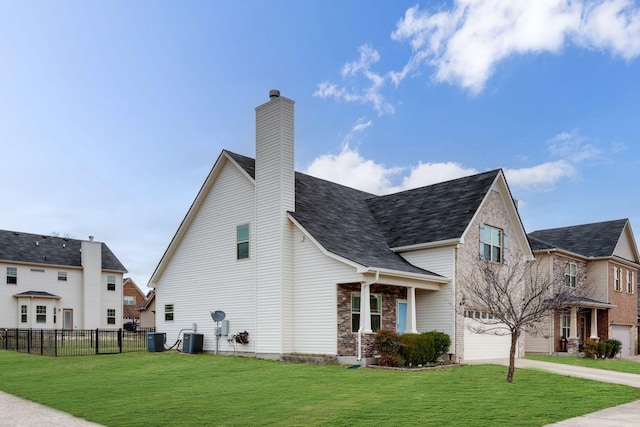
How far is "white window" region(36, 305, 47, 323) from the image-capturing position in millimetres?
43250

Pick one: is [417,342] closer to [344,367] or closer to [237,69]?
[344,367]

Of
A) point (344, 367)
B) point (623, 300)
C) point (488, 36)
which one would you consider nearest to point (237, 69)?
point (488, 36)

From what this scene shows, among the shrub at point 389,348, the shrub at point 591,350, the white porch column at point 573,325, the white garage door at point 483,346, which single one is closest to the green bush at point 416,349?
the shrub at point 389,348

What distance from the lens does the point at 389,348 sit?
57.7 feet

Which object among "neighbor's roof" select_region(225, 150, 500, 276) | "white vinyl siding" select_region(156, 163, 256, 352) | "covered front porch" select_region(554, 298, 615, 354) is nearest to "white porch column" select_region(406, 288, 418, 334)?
"neighbor's roof" select_region(225, 150, 500, 276)

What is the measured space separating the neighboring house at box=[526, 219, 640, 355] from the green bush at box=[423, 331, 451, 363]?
10219mm

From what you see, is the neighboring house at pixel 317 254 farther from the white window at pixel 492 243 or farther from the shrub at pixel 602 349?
the shrub at pixel 602 349

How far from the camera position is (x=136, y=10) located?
1855 centimetres

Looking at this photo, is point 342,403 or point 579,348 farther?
point 579,348

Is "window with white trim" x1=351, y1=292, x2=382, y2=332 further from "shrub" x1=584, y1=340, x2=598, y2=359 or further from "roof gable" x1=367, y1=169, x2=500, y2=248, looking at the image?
"shrub" x1=584, y1=340, x2=598, y2=359

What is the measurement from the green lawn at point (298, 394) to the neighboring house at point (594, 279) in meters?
12.8

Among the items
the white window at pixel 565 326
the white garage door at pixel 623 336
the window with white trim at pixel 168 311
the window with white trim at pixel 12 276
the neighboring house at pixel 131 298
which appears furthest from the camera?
the neighboring house at pixel 131 298

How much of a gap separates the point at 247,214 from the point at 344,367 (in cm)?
729

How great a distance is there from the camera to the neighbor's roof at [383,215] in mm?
20266
